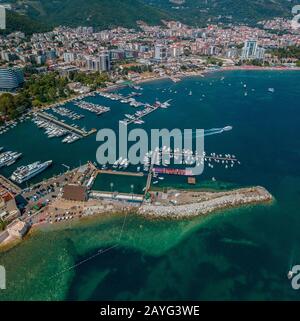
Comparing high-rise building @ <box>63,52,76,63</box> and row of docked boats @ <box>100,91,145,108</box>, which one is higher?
high-rise building @ <box>63,52,76,63</box>

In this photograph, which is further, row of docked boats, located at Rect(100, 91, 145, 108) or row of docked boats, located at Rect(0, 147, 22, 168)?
row of docked boats, located at Rect(100, 91, 145, 108)

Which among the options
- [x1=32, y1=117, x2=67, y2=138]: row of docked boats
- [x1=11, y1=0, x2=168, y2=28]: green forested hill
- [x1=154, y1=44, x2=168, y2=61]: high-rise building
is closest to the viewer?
[x1=32, y1=117, x2=67, y2=138]: row of docked boats

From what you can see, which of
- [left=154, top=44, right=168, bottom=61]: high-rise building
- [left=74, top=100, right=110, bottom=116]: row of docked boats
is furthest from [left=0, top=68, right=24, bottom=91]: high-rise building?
[left=154, top=44, right=168, bottom=61]: high-rise building

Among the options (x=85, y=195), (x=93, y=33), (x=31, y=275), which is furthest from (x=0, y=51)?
(x=31, y=275)

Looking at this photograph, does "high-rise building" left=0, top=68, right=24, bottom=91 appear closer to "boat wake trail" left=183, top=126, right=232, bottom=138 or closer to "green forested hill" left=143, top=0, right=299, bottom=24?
"boat wake trail" left=183, top=126, right=232, bottom=138

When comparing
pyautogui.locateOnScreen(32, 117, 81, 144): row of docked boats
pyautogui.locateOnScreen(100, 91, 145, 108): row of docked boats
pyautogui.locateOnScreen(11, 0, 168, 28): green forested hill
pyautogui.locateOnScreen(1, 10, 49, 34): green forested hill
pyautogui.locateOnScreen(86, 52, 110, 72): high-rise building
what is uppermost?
pyautogui.locateOnScreen(11, 0, 168, 28): green forested hill

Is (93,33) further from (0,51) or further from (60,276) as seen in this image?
(60,276)
